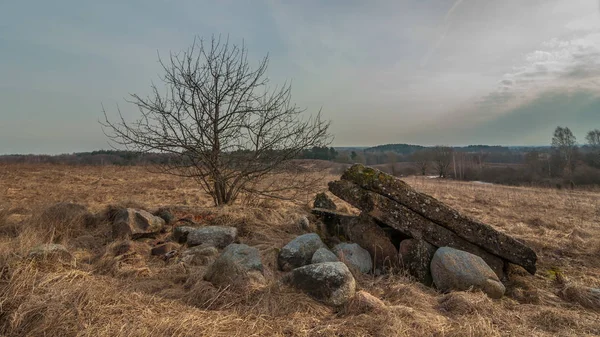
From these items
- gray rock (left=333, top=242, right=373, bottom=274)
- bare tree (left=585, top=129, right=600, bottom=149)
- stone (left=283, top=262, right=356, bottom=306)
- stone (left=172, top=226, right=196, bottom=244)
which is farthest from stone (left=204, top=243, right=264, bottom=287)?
bare tree (left=585, top=129, right=600, bottom=149)

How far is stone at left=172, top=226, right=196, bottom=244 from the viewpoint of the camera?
19.7 feet

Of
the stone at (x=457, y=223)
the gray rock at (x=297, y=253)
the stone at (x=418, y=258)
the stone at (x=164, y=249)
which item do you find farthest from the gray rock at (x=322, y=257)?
the stone at (x=164, y=249)

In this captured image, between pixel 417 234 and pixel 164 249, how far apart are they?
4.30 metres

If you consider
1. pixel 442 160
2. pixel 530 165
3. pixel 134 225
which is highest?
pixel 442 160

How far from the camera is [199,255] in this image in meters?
5.00

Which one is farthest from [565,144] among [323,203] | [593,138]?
[323,203]

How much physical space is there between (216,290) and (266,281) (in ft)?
2.13

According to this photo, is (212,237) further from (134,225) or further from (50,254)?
(50,254)

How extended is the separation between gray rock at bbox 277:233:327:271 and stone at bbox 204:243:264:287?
77cm

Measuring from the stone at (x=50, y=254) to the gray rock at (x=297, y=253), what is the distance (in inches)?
112

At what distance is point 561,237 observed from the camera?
8352 millimetres

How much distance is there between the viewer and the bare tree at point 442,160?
185 feet

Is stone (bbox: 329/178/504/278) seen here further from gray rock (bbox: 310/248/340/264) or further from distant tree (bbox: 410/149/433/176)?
distant tree (bbox: 410/149/433/176)

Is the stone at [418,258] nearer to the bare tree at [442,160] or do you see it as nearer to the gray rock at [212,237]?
the gray rock at [212,237]
